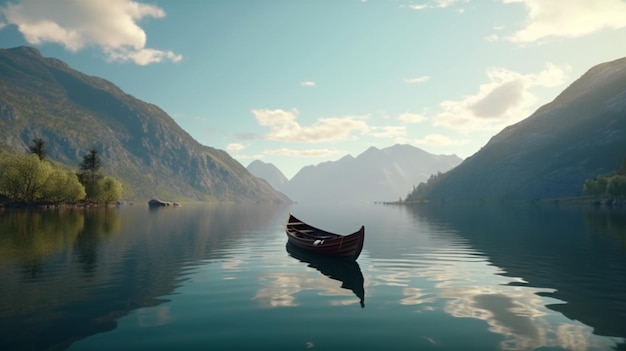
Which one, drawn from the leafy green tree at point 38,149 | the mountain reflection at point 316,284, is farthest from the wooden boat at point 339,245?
the leafy green tree at point 38,149

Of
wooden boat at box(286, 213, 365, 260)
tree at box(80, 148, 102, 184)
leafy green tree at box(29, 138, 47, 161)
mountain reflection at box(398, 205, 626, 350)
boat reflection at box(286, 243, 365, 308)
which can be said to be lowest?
boat reflection at box(286, 243, 365, 308)

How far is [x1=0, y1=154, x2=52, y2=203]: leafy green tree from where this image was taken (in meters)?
102

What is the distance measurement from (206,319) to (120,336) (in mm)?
3463

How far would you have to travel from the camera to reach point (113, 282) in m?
22.4

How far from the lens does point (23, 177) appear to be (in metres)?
103

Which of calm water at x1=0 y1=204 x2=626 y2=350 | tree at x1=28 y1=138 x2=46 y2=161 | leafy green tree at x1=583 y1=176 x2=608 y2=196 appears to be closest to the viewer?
calm water at x1=0 y1=204 x2=626 y2=350

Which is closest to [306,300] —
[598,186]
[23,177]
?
[23,177]

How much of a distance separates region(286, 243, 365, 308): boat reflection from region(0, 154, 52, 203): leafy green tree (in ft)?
341

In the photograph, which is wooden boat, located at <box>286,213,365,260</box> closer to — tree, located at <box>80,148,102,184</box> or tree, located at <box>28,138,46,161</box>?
tree, located at <box>28,138,46,161</box>

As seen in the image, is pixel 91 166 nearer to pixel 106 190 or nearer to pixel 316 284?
pixel 106 190

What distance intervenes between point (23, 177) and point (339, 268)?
381ft

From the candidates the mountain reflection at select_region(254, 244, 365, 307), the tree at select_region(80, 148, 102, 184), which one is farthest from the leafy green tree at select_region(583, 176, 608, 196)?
the tree at select_region(80, 148, 102, 184)

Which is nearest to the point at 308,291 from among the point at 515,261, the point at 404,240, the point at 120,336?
the point at 120,336

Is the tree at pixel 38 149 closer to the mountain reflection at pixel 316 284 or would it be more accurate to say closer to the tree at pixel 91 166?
the tree at pixel 91 166
